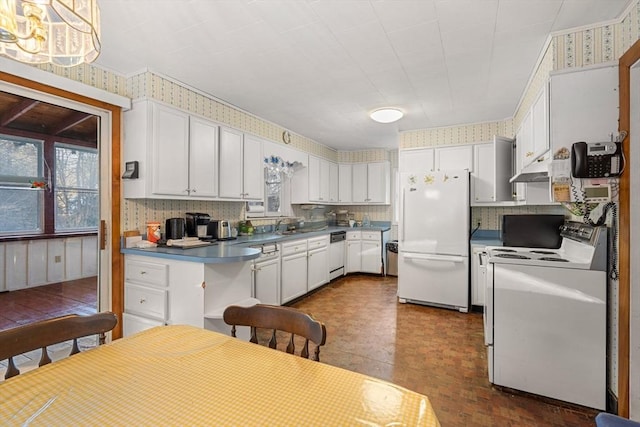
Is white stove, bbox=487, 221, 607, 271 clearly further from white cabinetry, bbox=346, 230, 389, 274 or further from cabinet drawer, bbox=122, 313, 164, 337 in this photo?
white cabinetry, bbox=346, 230, 389, 274

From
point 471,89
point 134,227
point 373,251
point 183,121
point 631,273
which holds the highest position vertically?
point 471,89

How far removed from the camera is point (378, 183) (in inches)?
228

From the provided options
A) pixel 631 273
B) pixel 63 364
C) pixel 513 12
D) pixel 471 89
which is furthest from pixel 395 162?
pixel 63 364

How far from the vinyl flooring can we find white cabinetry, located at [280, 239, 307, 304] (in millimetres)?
248

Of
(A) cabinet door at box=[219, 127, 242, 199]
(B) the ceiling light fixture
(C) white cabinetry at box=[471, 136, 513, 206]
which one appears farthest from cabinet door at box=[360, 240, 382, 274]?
(B) the ceiling light fixture

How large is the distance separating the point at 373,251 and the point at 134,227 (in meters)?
3.82

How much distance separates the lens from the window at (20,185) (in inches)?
81.2

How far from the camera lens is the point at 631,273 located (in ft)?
5.51

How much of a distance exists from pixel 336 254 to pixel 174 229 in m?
2.93

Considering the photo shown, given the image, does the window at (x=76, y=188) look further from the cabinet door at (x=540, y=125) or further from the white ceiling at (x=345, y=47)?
the cabinet door at (x=540, y=125)

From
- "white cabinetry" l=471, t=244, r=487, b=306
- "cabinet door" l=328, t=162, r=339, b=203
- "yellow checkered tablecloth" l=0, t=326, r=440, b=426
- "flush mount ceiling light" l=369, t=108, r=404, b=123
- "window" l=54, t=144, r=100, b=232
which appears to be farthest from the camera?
"cabinet door" l=328, t=162, r=339, b=203

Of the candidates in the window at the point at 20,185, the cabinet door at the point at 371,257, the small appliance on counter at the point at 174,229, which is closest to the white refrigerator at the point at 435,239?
the cabinet door at the point at 371,257

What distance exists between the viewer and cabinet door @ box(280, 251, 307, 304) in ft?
12.2

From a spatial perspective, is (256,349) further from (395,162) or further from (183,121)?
(395,162)
